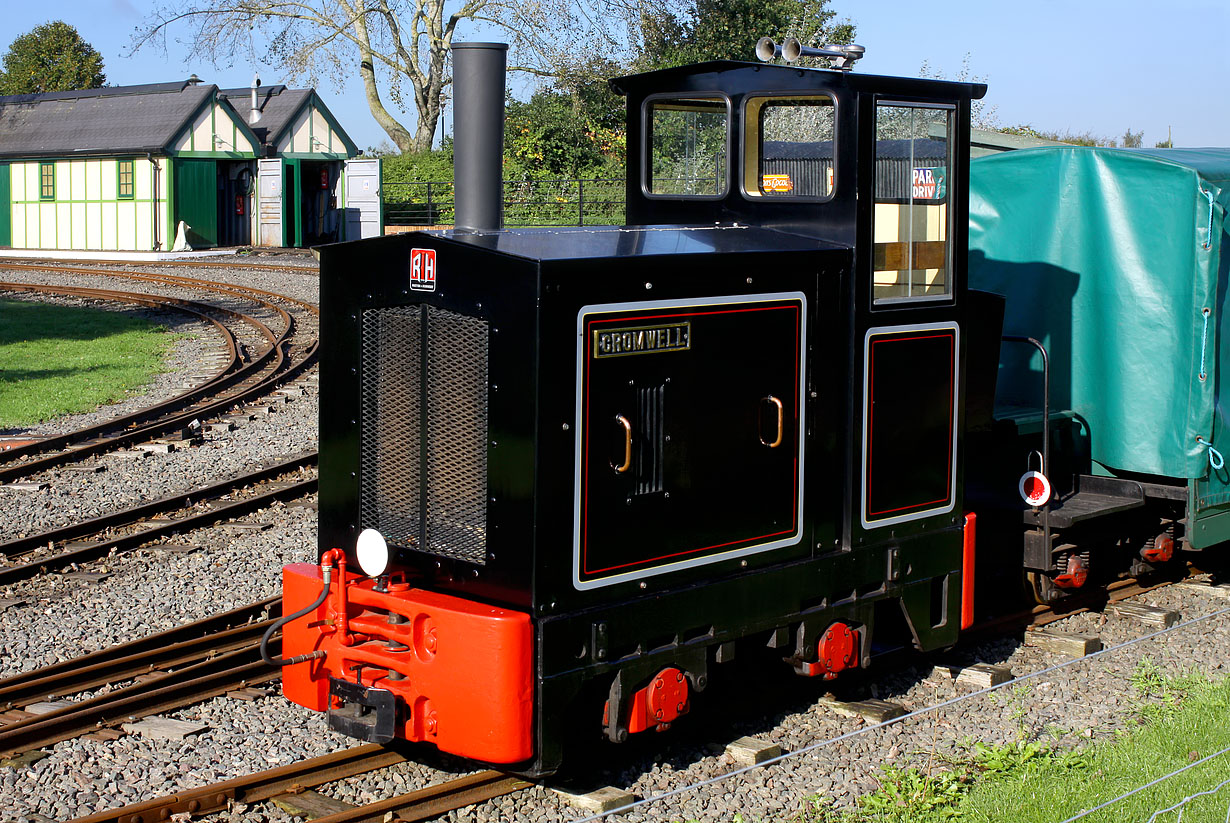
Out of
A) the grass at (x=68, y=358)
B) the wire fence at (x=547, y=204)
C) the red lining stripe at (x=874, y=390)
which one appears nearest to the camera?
the red lining stripe at (x=874, y=390)

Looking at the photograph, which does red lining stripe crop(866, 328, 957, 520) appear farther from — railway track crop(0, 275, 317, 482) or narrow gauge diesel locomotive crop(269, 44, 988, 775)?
railway track crop(0, 275, 317, 482)

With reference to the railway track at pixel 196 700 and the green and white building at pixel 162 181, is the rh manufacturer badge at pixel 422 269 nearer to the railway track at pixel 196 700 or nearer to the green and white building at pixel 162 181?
the railway track at pixel 196 700

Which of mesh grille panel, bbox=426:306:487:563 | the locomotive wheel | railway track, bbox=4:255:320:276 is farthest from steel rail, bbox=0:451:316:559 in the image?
railway track, bbox=4:255:320:276

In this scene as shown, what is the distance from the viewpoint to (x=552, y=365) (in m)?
4.68

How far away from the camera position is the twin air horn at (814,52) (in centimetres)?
584

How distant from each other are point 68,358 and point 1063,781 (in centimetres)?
1430

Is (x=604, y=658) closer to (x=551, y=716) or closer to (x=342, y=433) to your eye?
(x=551, y=716)

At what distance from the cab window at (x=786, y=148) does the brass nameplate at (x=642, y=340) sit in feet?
3.56

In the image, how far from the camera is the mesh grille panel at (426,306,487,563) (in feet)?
16.2

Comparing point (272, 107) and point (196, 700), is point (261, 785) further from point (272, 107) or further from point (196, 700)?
point (272, 107)

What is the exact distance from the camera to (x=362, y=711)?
5.09m

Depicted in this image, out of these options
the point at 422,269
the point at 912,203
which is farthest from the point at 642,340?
the point at 912,203

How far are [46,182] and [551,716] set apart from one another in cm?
3470

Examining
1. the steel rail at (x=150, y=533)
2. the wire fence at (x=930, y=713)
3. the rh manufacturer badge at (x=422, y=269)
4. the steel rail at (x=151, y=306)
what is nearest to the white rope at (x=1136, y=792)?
the wire fence at (x=930, y=713)
